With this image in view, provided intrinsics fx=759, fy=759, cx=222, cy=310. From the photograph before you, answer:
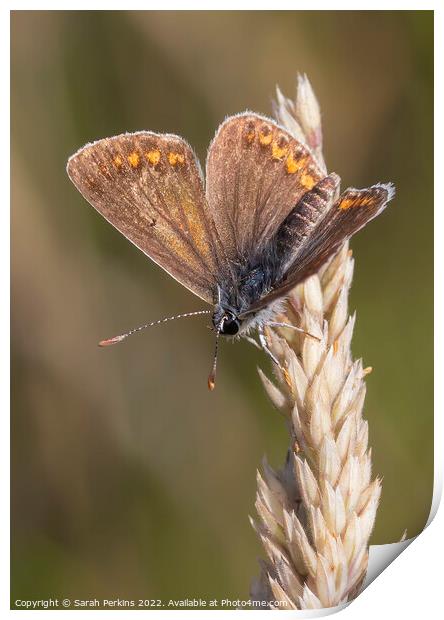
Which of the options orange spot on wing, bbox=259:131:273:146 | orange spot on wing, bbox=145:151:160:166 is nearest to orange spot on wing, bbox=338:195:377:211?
orange spot on wing, bbox=259:131:273:146

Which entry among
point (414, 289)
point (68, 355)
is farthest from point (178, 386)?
point (414, 289)

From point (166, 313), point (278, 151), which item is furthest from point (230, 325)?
point (166, 313)

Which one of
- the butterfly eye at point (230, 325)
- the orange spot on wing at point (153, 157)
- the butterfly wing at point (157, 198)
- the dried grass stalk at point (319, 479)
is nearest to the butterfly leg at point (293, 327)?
the dried grass stalk at point (319, 479)

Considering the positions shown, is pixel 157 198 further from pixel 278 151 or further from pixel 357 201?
pixel 357 201

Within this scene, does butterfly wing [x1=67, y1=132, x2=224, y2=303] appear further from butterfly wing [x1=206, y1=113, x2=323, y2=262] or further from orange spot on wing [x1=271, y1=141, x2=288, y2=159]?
orange spot on wing [x1=271, y1=141, x2=288, y2=159]

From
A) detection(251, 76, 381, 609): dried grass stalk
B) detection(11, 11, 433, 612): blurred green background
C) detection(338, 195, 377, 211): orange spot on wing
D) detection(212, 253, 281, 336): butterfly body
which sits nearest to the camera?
detection(251, 76, 381, 609): dried grass stalk

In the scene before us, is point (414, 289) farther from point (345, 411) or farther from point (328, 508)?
point (328, 508)
